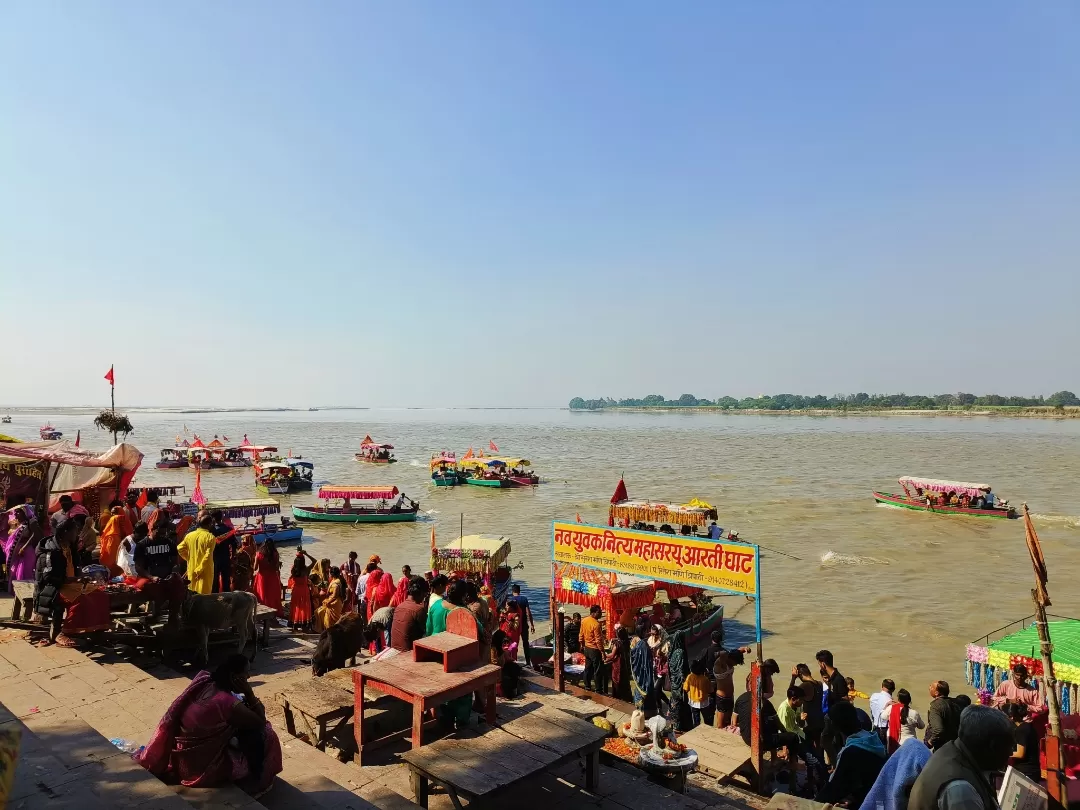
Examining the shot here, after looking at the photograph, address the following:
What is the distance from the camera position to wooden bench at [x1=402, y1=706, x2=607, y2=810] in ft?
14.0

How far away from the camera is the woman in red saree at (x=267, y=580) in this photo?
10.8m

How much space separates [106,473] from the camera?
13617 millimetres

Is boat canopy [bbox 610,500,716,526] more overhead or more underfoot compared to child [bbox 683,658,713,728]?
more overhead

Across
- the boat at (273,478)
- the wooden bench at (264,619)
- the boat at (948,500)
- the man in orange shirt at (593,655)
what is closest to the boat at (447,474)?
the boat at (273,478)

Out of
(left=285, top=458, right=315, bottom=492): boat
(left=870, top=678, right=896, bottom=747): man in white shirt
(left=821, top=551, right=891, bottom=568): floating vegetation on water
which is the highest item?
(left=870, top=678, right=896, bottom=747): man in white shirt

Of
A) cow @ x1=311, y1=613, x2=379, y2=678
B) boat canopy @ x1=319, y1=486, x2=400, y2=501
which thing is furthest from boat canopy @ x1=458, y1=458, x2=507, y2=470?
cow @ x1=311, y1=613, x2=379, y2=678

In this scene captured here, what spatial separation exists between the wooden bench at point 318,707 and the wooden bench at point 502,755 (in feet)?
2.94

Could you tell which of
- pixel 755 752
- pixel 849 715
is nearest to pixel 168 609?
pixel 755 752

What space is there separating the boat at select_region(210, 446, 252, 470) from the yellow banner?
191ft

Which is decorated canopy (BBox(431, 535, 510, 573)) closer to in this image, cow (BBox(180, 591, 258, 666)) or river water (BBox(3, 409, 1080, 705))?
river water (BBox(3, 409, 1080, 705))

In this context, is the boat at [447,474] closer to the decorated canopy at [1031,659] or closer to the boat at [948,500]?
the boat at [948,500]

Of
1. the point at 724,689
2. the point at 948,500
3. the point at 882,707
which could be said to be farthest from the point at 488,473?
the point at 882,707

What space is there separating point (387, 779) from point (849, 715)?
12.2ft

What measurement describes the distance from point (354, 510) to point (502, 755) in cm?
2941
